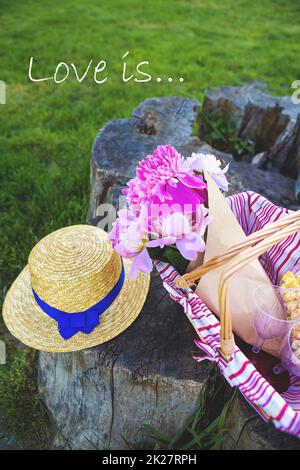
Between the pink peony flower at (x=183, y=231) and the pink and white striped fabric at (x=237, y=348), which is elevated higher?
the pink peony flower at (x=183, y=231)

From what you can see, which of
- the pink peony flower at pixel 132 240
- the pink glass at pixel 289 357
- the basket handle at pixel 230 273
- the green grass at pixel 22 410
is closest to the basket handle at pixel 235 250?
the basket handle at pixel 230 273

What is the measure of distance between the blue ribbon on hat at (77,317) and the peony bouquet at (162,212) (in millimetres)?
304

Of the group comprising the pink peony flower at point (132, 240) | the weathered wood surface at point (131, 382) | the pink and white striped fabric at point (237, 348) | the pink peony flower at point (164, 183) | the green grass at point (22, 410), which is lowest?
the green grass at point (22, 410)

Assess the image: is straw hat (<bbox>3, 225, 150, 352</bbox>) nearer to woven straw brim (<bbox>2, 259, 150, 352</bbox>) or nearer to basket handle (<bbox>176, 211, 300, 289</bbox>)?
woven straw brim (<bbox>2, 259, 150, 352</bbox>)

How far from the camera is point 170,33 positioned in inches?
196

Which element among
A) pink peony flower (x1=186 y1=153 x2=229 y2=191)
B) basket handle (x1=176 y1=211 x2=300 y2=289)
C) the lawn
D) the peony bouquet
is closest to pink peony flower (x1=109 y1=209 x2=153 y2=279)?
the peony bouquet

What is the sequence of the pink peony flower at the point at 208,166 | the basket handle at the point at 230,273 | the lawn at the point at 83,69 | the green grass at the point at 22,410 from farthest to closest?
the lawn at the point at 83,69
the green grass at the point at 22,410
the pink peony flower at the point at 208,166
the basket handle at the point at 230,273

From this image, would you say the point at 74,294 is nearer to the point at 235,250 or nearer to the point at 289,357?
the point at 235,250

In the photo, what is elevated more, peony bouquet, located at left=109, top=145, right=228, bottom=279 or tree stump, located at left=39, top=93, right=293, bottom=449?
peony bouquet, located at left=109, top=145, right=228, bottom=279

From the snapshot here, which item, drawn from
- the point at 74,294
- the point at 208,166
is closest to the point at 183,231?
the point at 208,166

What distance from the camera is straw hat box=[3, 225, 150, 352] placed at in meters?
1.48

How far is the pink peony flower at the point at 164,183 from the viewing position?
1192 mm

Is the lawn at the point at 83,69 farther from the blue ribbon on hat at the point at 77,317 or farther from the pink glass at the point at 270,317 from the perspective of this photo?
the pink glass at the point at 270,317

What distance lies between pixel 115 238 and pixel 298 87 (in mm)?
3432
